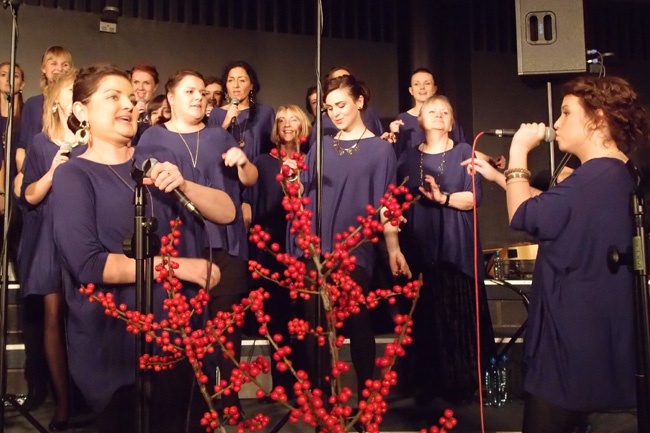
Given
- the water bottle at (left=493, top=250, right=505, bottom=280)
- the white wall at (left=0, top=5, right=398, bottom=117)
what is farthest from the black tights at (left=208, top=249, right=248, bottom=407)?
the white wall at (left=0, top=5, right=398, bottom=117)

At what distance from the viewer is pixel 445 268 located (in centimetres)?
317

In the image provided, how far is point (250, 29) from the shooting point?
18.1ft

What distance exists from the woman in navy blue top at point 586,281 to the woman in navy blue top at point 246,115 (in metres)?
2.02

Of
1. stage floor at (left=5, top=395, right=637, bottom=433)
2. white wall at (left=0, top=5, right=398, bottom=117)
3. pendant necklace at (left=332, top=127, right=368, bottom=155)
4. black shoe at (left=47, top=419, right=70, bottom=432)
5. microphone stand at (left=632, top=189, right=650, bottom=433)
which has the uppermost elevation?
white wall at (left=0, top=5, right=398, bottom=117)

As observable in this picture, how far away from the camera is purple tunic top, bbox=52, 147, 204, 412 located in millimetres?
1730

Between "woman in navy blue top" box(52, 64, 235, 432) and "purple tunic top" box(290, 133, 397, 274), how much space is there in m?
1.02

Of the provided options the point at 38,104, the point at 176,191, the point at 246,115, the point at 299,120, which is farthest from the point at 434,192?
the point at 38,104

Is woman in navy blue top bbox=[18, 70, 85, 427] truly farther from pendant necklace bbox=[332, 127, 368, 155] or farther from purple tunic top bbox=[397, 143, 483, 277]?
purple tunic top bbox=[397, 143, 483, 277]

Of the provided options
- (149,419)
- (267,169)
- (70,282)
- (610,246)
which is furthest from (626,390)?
(267,169)

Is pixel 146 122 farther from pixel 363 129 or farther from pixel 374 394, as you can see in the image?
pixel 374 394

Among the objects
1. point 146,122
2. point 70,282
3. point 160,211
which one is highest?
point 146,122

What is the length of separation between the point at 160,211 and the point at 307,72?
152 inches

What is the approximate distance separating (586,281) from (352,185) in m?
1.27

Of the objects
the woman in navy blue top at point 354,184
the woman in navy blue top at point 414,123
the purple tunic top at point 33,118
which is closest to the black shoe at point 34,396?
the woman in navy blue top at point 354,184
